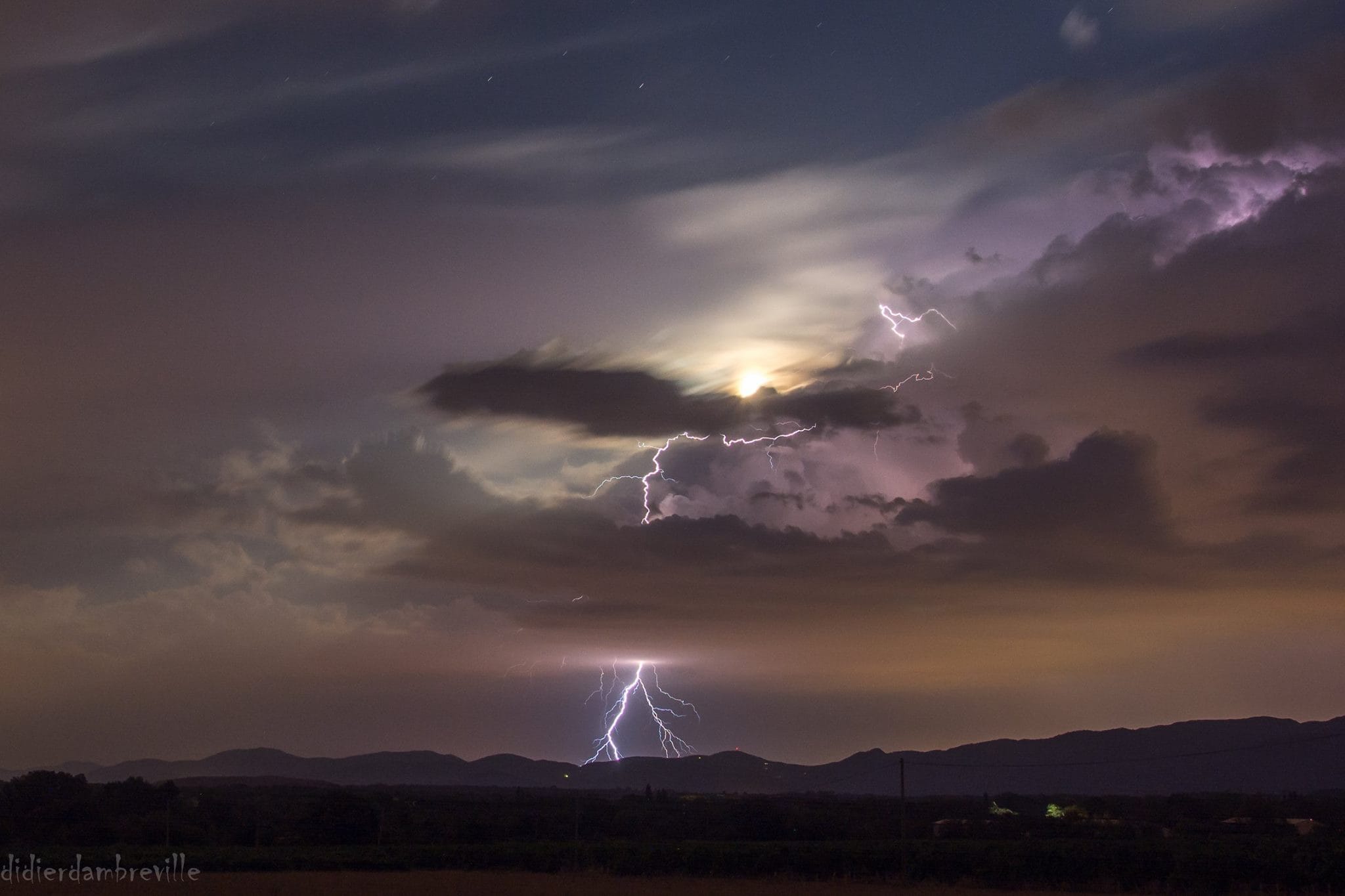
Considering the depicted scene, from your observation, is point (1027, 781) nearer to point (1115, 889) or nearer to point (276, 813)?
point (276, 813)

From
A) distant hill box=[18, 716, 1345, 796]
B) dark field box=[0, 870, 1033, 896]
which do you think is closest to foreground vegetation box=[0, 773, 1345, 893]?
dark field box=[0, 870, 1033, 896]

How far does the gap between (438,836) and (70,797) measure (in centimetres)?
1669

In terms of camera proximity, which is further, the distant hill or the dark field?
the distant hill

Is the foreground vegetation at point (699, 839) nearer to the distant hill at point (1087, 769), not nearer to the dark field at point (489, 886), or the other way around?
the dark field at point (489, 886)

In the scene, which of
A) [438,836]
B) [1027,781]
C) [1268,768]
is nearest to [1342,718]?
[1268,768]

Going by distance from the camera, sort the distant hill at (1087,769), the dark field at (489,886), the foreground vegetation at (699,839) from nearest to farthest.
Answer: the dark field at (489,886) → the foreground vegetation at (699,839) → the distant hill at (1087,769)

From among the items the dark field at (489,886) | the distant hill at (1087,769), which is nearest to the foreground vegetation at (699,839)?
the dark field at (489,886)

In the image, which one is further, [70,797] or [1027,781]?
[1027,781]

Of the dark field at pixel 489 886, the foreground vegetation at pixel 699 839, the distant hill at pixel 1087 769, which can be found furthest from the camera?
the distant hill at pixel 1087 769

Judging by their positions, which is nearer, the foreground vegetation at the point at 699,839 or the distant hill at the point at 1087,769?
the foreground vegetation at the point at 699,839

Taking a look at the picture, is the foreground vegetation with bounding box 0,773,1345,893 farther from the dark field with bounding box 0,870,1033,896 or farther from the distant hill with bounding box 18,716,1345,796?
the distant hill with bounding box 18,716,1345,796

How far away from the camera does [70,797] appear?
47.9 meters

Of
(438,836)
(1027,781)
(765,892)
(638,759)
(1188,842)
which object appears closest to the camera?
(765,892)

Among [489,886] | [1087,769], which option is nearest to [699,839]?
[489,886]
